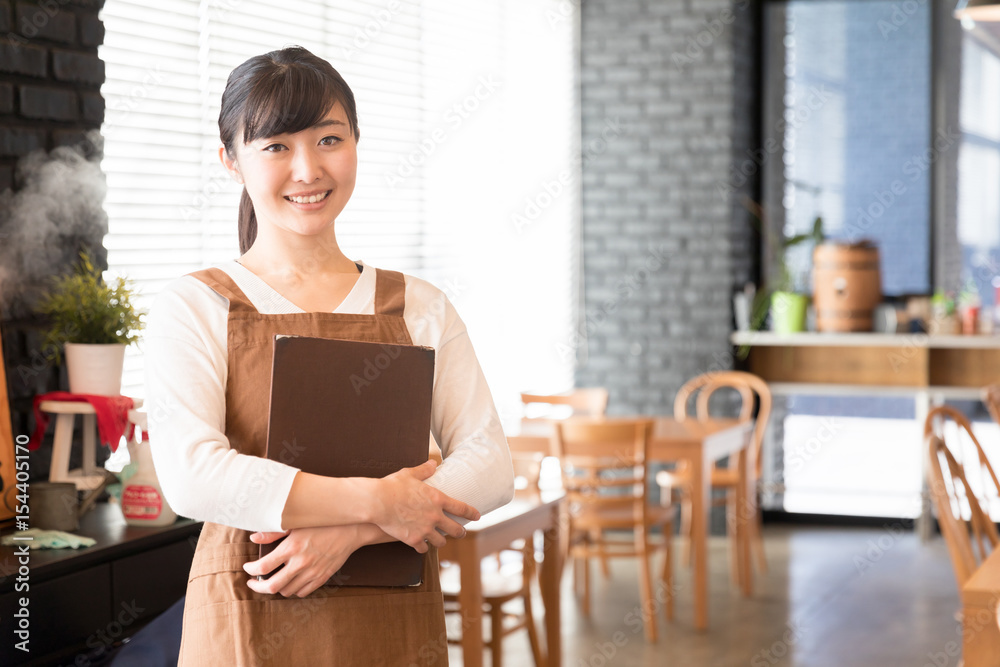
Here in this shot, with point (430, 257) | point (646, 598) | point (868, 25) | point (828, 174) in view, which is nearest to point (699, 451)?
point (646, 598)

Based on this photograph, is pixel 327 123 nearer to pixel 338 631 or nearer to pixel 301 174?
pixel 301 174

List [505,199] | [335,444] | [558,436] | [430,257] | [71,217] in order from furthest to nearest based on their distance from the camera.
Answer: [505,199], [430,257], [558,436], [71,217], [335,444]

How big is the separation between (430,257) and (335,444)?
3415mm

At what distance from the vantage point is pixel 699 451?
4.33 meters

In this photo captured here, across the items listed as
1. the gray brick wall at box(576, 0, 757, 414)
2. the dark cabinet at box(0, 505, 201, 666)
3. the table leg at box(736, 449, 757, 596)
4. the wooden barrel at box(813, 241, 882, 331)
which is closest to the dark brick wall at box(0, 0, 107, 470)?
the dark cabinet at box(0, 505, 201, 666)

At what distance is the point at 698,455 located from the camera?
4.34 meters

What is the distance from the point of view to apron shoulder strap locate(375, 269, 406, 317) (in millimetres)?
1463

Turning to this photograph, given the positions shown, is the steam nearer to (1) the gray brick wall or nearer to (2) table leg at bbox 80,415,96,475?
(2) table leg at bbox 80,415,96,475

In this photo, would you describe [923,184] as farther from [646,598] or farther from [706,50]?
[646,598]

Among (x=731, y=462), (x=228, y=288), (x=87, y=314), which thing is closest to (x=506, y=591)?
(x=87, y=314)

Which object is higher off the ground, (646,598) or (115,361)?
(115,361)

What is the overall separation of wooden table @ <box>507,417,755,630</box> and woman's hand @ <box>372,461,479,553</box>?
301 centimetres

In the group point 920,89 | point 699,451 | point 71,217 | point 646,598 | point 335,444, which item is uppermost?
point 920,89

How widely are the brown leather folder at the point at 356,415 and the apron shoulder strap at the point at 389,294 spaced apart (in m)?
0.11
